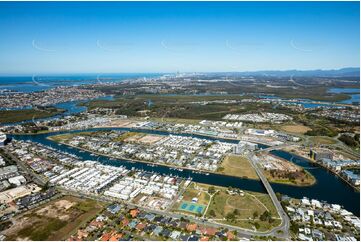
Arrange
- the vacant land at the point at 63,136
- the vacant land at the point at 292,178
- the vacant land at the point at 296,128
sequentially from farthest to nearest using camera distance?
1. the vacant land at the point at 296,128
2. the vacant land at the point at 63,136
3. the vacant land at the point at 292,178

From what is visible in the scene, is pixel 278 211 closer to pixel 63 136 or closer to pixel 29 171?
pixel 29 171

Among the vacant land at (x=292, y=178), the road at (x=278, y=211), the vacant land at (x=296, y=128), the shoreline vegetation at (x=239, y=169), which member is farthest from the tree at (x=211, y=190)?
the vacant land at (x=296, y=128)

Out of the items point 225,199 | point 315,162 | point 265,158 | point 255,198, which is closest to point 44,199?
point 225,199

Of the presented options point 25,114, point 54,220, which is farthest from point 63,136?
point 54,220

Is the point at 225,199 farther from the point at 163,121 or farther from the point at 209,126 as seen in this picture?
the point at 163,121

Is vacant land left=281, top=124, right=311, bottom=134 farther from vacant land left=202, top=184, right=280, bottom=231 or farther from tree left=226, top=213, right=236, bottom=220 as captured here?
tree left=226, top=213, right=236, bottom=220

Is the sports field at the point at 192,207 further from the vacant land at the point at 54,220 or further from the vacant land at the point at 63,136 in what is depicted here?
the vacant land at the point at 63,136
